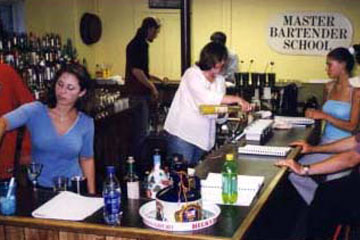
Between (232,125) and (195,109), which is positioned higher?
(195,109)

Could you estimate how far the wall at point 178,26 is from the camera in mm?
8219

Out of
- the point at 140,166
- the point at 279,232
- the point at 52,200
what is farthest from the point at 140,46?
the point at 52,200

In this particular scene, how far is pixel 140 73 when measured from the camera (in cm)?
626

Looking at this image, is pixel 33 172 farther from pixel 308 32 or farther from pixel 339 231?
pixel 308 32

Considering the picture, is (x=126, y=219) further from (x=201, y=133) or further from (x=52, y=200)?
(x=201, y=133)

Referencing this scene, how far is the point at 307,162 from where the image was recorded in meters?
4.47

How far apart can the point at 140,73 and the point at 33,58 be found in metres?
1.16

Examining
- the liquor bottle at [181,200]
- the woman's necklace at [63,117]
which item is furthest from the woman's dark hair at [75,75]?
the liquor bottle at [181,200]

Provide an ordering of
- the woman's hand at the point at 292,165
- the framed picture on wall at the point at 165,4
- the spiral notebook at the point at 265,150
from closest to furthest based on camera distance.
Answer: the woman's hand at the point at 292,165 → the spiral notebook at the point at 265,150 → the framed picture on wall at the point at 165,4

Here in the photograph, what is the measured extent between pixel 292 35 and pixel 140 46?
116 inches

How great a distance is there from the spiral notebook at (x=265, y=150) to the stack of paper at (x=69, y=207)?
1418 mm

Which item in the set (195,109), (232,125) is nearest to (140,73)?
(232,125)

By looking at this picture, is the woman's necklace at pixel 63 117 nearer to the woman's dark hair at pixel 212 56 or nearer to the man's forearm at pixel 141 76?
the woman's dark hair at pixel 212 56

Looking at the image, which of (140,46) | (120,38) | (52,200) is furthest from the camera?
(120,38)
